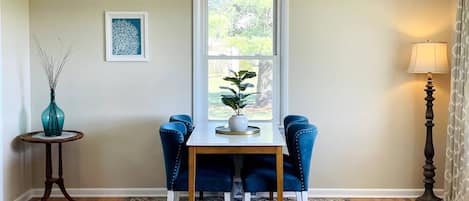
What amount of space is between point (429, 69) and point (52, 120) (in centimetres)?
319

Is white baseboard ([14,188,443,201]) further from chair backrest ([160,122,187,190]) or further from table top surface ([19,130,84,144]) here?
chair backrest ([160,122,187,190])

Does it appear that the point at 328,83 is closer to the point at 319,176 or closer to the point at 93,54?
the point at 319,176

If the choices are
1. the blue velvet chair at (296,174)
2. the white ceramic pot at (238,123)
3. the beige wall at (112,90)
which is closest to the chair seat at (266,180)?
the blue velvet chair at (296,174)

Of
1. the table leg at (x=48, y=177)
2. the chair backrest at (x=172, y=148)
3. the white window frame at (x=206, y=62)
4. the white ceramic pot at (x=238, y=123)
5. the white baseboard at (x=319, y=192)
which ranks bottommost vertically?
the white baseboard at (x=319, y=192)

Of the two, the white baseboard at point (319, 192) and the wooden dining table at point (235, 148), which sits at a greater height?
the wooden dining table at point (235, 148)

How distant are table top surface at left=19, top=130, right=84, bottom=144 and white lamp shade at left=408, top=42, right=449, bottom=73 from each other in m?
2.94

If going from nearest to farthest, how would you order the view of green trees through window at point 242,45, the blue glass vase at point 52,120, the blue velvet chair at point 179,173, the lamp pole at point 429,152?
the blue velvet chair at point 179,173, the blue glass vase at point 52,120, the lamp pole at point 429,152, the view of green trees through window at point 242,45

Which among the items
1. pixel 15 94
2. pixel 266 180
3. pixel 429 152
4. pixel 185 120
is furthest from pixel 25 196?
pixel 429 152

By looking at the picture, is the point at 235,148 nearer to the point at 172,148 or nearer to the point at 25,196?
the point at 172,148

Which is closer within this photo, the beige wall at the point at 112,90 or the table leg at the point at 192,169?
the table leg at the point at 192,169

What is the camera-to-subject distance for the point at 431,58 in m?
3.99

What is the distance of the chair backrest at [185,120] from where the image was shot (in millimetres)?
3947

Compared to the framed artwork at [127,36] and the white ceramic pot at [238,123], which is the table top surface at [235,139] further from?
the framed artwork at [127,36]

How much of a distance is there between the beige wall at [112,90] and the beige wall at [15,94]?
10cm
